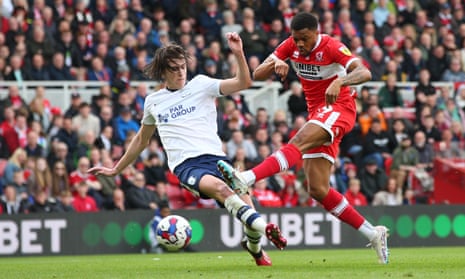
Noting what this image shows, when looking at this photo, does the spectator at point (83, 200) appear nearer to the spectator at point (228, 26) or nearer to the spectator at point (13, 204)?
the spectator at point (13, 204)

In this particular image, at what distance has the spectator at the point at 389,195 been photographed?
22.1 meters

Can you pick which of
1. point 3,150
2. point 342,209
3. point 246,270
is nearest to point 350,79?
point 342,209

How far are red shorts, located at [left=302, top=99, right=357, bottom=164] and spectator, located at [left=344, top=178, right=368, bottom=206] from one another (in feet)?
28.4

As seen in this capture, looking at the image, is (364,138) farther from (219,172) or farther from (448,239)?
(219,172)

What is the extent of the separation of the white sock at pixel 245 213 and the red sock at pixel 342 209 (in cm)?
167

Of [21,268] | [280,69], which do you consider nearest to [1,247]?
[21,268]

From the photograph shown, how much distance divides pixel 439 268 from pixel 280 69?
2597 millimetres

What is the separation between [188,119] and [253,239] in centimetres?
144

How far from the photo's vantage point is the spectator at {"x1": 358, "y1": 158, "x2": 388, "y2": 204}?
72.7ft

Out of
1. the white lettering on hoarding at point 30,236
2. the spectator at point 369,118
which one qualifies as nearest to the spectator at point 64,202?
the white lettering on hoarding at point 30,236

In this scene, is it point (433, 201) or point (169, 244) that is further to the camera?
point (433, 201)

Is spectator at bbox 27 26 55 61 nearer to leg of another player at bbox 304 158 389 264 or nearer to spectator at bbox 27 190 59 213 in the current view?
spectator at bbox 27 190 59 213

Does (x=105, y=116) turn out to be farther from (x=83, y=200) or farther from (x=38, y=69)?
(x=83, y=200)

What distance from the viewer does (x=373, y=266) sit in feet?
40.5
